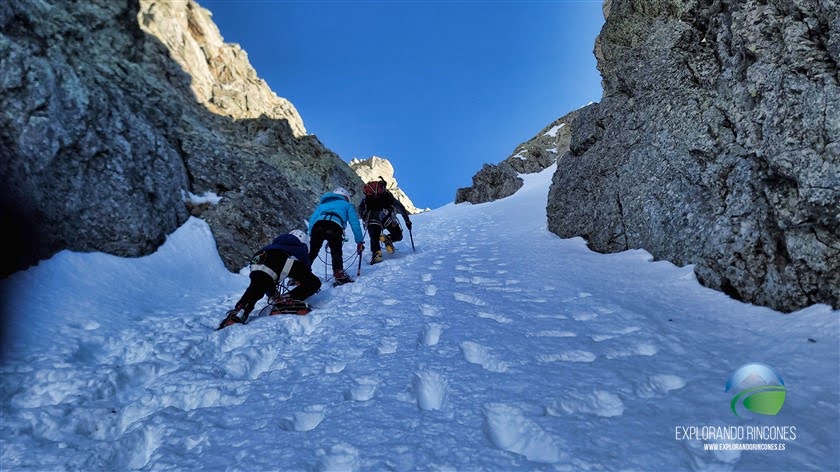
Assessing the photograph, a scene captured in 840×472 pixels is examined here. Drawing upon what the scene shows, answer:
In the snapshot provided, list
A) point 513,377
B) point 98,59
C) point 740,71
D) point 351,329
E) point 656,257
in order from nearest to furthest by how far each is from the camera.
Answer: point 513,377, point 351,329, point 740,71, point 656,257, point 98,59

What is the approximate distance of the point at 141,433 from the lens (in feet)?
11.5

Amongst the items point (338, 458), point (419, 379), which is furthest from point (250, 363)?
point (338, 458)

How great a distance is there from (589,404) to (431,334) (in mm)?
2368

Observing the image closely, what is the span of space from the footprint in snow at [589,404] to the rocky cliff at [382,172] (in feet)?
335

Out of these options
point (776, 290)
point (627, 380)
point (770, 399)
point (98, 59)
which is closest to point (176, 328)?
point (627, 380)

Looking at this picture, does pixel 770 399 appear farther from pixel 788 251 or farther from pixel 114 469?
pixel 114 469

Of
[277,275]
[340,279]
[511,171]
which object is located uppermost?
[511,171]

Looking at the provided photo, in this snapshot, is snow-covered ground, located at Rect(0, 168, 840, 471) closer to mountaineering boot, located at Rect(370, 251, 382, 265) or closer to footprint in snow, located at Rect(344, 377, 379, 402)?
footprint in snow, located at Rect(344, 377, 379, 402)

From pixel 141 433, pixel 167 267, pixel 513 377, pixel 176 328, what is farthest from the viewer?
pixel 167 267

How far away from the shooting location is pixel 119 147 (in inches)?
407

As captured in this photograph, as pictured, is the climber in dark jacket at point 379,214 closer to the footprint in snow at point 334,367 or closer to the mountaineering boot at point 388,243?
the mountaineering boot at point 388,243

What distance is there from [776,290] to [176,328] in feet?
29.0

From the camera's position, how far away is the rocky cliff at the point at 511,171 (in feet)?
143

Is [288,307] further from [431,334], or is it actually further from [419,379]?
[419,379]
